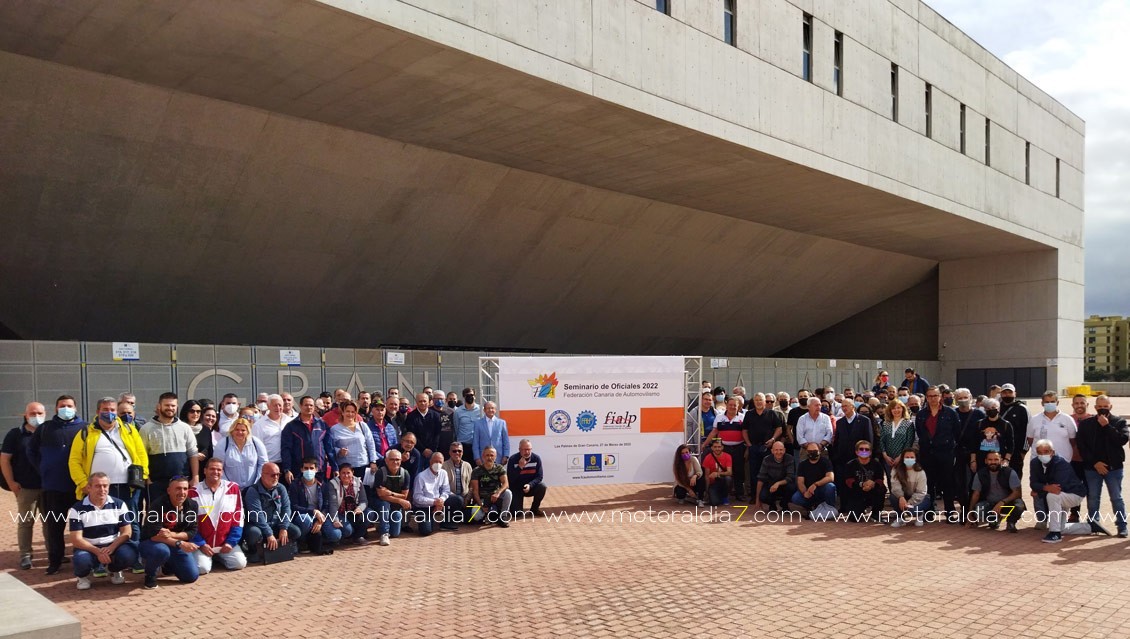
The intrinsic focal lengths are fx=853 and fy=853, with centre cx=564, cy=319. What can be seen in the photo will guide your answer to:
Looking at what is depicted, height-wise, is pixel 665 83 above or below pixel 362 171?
above

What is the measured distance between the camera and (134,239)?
19.1m

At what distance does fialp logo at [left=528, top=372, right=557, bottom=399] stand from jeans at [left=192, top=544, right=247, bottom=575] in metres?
4.83

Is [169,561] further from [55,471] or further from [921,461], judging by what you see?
[921,461]

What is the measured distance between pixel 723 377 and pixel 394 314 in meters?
10.2

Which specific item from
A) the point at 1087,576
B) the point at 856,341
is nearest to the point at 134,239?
the point at 1087,576

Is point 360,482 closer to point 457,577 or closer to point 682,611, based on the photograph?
point 457,577

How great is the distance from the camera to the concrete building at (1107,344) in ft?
435

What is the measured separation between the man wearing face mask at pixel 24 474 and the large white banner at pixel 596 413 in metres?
5.69

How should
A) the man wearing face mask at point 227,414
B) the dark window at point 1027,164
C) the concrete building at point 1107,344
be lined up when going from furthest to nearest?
the concrete building at point 1107,344, the dark window at point 1027,164, the man wearing face mask at point 227,414

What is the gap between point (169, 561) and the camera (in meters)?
8.09

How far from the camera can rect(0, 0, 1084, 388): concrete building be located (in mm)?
15391

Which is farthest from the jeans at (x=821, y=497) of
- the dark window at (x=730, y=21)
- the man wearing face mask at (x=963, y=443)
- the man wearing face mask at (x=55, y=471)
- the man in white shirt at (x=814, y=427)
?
the dark window at (x=730, y=21)

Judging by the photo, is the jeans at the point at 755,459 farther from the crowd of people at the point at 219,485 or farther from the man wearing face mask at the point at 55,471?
the man wearing face mask at the point at 55,471

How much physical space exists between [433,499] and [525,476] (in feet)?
5.33
